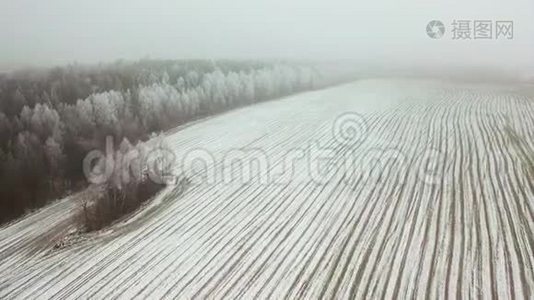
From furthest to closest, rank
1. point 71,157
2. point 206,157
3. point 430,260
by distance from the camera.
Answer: point 206,157 → point 71,157 → point 430,260

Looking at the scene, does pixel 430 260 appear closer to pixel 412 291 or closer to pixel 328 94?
pixel 412 291

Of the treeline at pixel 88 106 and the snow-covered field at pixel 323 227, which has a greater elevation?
Result: the treeline at pixel 88 106

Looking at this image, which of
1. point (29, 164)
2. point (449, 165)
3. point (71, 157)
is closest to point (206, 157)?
point (71, 157)

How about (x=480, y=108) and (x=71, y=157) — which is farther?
(x=480, y=108)

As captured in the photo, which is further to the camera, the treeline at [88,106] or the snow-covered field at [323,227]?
the treeline at [88,106]
